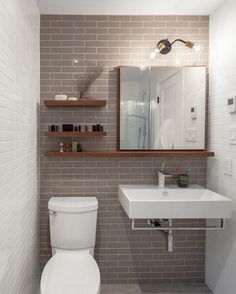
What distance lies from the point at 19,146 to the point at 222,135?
61.8 inches

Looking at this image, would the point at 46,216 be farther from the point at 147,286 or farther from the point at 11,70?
the point at 11,70

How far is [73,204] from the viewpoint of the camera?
2371 millimetres

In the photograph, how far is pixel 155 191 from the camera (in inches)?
98.3

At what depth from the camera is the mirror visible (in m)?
2.60

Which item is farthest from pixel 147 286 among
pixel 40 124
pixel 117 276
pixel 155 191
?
pixel 40 124

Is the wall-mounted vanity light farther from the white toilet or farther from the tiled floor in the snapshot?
the tiled floor

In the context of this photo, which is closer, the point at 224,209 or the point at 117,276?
the point at 224,209

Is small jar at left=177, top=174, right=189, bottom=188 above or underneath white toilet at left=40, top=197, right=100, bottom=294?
above

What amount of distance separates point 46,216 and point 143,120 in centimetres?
123

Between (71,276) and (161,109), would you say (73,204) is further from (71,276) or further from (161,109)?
(161,109)

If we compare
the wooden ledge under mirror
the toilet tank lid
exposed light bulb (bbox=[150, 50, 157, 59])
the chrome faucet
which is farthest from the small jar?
exposed light bulb (bbox=[150, 50, 157, 59])

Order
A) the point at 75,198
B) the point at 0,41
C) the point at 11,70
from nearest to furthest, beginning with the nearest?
the point at 0,41, the point at 11,70, the point at 75,198

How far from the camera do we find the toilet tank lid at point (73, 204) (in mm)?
2332

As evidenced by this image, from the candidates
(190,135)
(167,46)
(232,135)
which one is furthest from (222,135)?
(167,46)
